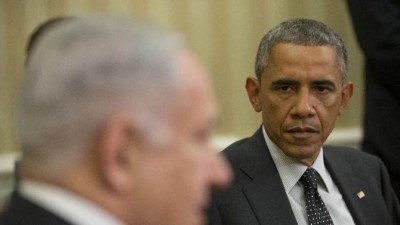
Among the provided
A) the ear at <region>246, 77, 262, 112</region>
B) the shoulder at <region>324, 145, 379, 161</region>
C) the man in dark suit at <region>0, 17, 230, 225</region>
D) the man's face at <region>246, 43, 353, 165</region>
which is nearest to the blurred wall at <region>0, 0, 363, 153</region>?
the shoulder at <region>324, 145, 379, 161</region>

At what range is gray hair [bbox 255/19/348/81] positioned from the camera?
2291mm

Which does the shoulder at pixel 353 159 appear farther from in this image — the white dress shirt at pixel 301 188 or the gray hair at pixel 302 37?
the gray hair at pixel 302 37

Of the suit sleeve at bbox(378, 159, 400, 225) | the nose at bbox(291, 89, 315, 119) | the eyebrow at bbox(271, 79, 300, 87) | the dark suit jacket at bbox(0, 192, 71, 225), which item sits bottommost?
the suit sleeve at bbox(378, 159, 400, 225)

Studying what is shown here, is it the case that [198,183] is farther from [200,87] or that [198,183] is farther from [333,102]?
[333,102]

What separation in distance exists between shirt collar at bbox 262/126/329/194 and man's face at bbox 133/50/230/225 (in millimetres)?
1204

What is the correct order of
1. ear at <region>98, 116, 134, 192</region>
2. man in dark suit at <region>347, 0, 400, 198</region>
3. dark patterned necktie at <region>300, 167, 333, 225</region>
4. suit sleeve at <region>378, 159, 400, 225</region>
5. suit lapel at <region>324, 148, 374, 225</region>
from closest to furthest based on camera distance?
1. ear at <region>98, 116, 134, 192</region>
2. dark patterned necktie at <region>300, 167, 333, 225</region>
3. suit lapel at <region>324, 148, 374, 225</region>
4. suit sleeve at <region>378, 159, 400, 225</region>
5. man in dark suit at <region>347, 0, 400, 198</region>

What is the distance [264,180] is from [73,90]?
1.37m

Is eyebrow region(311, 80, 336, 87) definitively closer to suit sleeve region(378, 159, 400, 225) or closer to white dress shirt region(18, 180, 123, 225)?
suit sleeve region(378, 159, 400, 225)

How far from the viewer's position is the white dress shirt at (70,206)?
3.36 feet

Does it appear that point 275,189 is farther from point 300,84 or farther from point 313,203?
point 300,84

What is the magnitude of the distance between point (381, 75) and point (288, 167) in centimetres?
94

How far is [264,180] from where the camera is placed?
2311 mm

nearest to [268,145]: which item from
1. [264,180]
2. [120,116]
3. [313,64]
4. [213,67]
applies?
[264,180]

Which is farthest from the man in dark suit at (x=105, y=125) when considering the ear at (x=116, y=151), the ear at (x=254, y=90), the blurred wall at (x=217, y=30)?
the blurred wall at (x=217, y=30)
